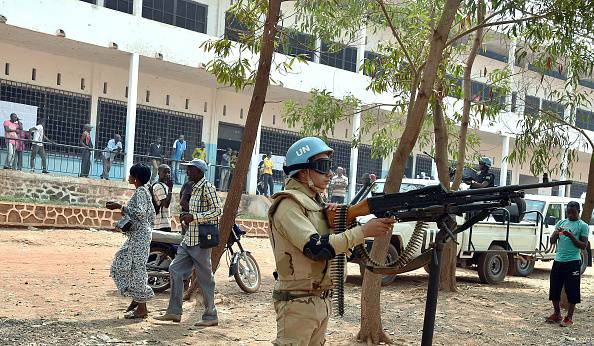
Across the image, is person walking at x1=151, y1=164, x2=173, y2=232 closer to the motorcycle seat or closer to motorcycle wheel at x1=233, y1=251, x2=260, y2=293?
the motorcycle seat

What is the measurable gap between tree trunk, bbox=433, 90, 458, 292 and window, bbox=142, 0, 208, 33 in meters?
12.9

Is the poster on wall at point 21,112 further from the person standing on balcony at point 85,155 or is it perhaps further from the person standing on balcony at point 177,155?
the person standing on balcony at point 177,155

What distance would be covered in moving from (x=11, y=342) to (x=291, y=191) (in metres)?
3.91

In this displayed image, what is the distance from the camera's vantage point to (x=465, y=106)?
40.7 feet

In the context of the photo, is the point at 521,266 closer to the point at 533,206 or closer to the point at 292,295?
the point at 533,206

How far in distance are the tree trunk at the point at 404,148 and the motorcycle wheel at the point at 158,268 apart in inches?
114

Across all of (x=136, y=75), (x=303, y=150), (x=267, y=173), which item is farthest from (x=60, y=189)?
(x=303, y=150)

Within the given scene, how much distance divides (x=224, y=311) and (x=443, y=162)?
433 centimetres

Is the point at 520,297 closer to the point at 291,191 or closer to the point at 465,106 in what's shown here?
the point at 465,106

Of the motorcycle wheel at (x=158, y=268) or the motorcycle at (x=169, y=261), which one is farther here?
the motorcycle at (x=169, y=261)

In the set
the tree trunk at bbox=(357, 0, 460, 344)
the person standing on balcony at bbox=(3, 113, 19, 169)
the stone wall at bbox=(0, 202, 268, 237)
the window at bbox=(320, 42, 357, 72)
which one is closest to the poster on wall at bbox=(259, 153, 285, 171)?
the window at bbox=(320, 42, 357, 72)

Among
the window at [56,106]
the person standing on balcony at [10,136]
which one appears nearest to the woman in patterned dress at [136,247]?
the person standing on balcony at [10,136]

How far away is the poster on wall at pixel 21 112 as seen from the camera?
1898cm

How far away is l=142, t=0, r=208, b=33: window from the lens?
22.3 m
